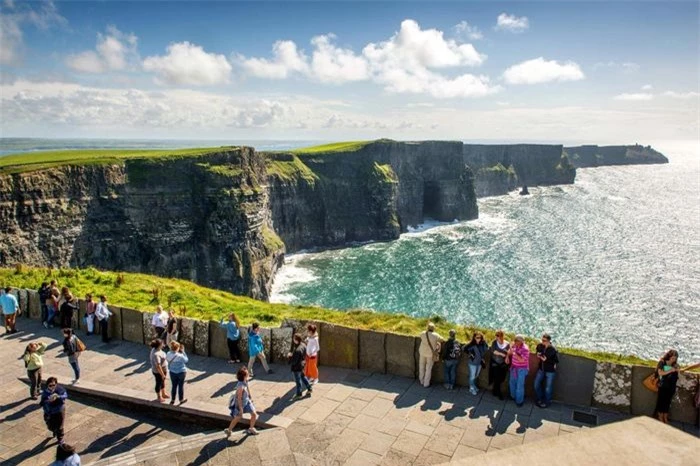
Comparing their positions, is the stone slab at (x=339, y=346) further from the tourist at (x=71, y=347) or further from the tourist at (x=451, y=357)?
the tourist at (x=71, y=347)

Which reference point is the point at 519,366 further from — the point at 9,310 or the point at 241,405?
the point at 9,310

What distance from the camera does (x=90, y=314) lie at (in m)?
19.6

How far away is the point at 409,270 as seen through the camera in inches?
3391

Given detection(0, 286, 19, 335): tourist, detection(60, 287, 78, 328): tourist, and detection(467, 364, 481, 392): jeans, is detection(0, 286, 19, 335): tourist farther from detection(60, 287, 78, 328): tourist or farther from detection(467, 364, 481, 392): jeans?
detection(467, 364, 481, 392): jeans

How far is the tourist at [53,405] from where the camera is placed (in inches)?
477

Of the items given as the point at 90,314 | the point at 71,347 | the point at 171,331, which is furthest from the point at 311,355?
the point at 90,314

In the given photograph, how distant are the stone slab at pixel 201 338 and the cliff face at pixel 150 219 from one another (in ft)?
149

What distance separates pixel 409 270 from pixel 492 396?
7246 centimetres

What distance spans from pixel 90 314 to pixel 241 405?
1089 centimetres

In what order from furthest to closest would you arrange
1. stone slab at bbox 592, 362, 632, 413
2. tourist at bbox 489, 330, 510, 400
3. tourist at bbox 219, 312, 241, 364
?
tourist at bbox 219, 312, 241, 364 < tourist at bbox 489, 330, 510, 400 < stone slab at bbox 592, 362, 632, 413

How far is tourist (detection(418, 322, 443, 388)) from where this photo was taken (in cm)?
1426

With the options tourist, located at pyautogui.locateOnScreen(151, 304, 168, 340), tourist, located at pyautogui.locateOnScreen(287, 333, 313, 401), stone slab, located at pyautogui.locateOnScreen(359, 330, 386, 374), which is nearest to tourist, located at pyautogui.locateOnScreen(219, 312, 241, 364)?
tourist, located at pyautogui.locateOnScreen(151, 304, 168, 340)

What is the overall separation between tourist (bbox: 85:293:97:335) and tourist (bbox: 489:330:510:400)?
15495 millimetres

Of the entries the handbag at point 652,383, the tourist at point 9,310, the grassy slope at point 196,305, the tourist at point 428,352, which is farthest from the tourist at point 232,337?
the handbag at point 652,383
